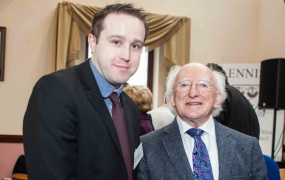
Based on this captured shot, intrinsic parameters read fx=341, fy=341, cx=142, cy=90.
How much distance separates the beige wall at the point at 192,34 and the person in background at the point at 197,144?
11.6ft

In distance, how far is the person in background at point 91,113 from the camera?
112 cm

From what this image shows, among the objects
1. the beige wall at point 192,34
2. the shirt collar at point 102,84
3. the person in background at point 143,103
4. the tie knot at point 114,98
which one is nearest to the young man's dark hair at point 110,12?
the shirt collar at point 102,84

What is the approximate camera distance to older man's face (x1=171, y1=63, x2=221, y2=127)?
1.87m

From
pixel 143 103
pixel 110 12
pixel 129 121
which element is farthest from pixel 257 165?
pixel 143 103

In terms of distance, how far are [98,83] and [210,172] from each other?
0.81 metres

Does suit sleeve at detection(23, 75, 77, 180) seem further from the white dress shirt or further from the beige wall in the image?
the beige wall

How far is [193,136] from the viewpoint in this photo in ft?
6.23

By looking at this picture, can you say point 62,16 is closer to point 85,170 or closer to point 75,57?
point 75,57

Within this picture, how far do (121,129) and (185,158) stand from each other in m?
0.55

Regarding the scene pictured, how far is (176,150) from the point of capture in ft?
6.02

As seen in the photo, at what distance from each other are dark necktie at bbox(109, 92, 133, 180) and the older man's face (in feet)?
1.80

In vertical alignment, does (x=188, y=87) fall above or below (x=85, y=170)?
above

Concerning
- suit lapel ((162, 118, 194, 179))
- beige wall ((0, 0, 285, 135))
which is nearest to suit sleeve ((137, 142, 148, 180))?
suit lapel ((162, 118, 194, 179))

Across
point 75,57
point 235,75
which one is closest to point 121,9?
point 75,57
